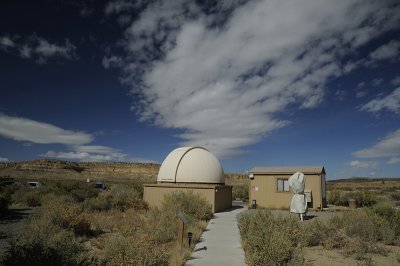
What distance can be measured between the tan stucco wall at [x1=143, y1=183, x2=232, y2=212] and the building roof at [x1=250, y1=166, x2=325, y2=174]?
2.69m

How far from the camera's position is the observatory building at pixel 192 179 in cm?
1952

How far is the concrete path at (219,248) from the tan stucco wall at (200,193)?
17.3ft

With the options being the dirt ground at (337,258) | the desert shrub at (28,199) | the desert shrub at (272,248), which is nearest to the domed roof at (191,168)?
the desert shrub at (28,199)

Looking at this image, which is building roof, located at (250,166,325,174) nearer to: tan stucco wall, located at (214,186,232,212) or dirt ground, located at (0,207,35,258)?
tan stucco wall, located at (214,186,232,212)

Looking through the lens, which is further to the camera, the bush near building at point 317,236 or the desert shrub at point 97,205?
the desert shrub at point 97,205

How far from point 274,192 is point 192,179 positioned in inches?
235

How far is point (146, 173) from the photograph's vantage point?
91.6 metres

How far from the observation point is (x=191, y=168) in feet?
70.2

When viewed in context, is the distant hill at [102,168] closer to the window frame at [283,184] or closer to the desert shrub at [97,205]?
the window frame at [283,184]

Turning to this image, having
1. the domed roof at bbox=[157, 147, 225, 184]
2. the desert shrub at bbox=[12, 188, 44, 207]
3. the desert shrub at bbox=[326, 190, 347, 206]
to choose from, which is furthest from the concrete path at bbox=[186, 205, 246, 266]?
the desert shrub at bbox=[326, 190, 347, 206]

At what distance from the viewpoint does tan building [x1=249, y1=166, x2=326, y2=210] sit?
69.3 ft

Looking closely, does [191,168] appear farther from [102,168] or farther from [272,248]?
[102,168]

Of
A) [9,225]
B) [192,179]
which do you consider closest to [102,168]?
[192,179]

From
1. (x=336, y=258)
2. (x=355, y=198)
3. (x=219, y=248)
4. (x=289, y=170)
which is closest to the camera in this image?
(x=336, y=258)
